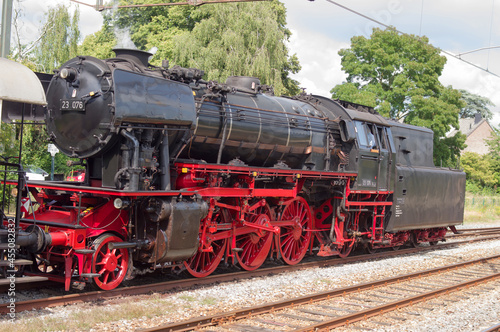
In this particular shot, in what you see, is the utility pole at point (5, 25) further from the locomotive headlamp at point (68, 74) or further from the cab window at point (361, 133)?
the cab window at point (361, 133)

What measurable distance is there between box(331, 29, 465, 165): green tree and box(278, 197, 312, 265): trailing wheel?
65.7ft

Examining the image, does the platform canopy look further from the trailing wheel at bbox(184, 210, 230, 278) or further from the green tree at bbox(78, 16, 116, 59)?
the green tree at bbox(78, 16, 116, 59)

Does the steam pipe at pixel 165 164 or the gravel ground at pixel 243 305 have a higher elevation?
the steam pipe at pixel 165 164

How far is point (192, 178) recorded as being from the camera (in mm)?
8805

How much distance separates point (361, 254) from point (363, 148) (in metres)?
3.37

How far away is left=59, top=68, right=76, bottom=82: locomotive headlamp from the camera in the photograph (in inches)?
313

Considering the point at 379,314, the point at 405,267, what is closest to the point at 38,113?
the point at 379,314

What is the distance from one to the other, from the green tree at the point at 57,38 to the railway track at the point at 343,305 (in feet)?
78.6

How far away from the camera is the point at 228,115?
9703mm

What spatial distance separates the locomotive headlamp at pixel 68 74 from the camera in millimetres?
7942

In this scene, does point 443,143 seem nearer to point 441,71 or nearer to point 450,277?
point 441,71

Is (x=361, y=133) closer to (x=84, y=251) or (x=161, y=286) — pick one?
(x=161, y=286)

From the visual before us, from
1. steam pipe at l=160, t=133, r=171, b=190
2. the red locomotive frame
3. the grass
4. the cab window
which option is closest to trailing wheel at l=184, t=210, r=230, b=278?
the red locomotive frame

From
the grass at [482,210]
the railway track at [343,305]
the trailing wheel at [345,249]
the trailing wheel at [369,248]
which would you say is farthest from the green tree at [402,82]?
the railway track at [343,305]
